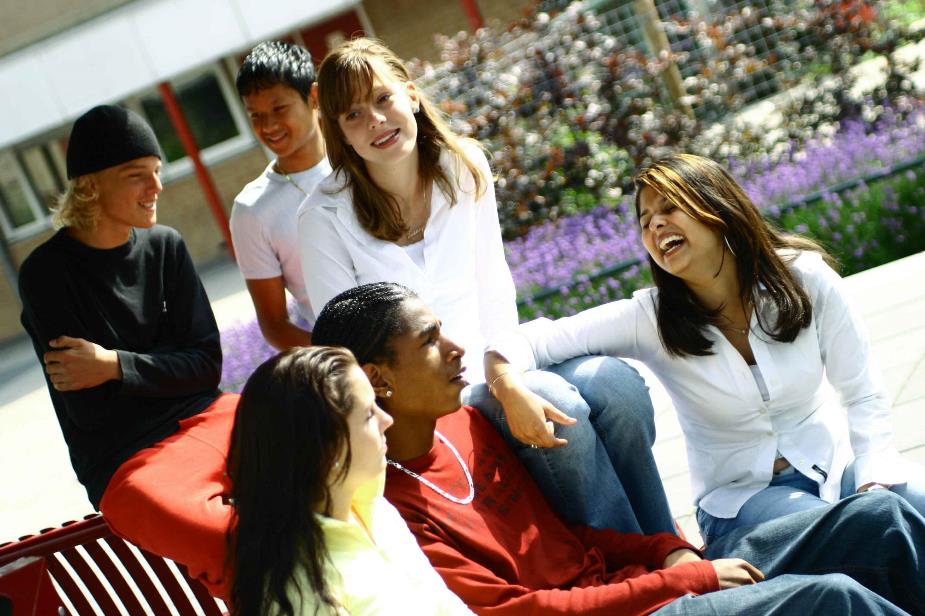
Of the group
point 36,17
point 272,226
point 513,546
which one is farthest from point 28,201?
point 513,546

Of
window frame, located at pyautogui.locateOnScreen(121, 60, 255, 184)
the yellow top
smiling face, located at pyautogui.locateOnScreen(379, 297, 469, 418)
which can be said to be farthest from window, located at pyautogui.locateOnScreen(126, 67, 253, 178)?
the yellow top

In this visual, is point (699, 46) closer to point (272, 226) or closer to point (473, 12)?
point (272, 226)

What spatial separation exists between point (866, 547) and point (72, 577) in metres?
1.98

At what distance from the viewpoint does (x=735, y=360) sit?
3.04m

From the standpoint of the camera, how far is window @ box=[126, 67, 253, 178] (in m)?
19.3

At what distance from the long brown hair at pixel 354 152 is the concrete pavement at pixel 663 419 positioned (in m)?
1.52

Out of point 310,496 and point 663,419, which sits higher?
point 310,496

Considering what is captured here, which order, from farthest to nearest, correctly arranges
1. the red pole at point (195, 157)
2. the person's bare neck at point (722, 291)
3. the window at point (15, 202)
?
the window at point (15, 202), the red pole at point (195, 157), the person's bare neck at point (722, 291)

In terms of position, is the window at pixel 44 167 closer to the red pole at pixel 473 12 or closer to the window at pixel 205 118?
the window at pixel 205 118

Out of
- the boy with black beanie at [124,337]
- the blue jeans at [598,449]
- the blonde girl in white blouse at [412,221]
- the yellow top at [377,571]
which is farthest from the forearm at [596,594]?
the boy with black beanie at [124,337]

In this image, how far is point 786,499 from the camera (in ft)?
9.48

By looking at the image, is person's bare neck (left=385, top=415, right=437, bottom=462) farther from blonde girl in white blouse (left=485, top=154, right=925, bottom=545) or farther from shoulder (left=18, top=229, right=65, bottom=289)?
shoulder (left=18, top=229, right=65, bottom=289)

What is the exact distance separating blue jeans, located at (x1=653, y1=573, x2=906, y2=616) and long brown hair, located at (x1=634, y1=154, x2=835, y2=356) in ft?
2.57

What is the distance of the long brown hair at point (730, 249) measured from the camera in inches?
119
